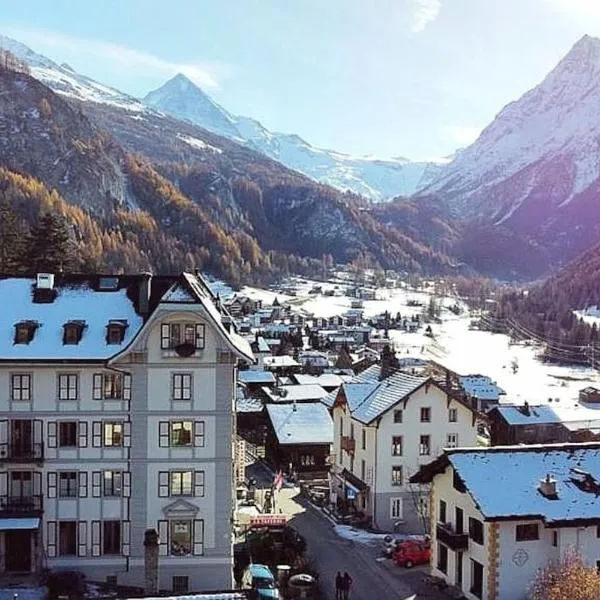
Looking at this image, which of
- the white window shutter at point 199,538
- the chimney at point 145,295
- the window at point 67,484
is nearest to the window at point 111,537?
the window at point 67,484

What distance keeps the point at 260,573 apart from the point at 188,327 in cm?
1135

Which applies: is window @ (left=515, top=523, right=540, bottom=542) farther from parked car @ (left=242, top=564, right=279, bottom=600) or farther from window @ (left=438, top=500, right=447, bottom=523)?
parked car @ (left=242, top=564, right=279, bottom=600)

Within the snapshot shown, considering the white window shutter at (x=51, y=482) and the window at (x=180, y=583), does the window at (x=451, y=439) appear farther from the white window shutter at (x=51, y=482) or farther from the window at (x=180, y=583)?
the white window shutter at (x=51, y=482)

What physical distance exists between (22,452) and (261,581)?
38.7 feet

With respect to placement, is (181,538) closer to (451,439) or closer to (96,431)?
(96,431)

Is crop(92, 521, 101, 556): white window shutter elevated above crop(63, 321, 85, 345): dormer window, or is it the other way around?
crop(63, 321, 85, 345): dormer window

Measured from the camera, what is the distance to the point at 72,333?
133 feet

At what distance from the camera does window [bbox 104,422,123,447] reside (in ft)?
133

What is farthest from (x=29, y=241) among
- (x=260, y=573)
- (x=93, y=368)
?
(x=260, y=573)

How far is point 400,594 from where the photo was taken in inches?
1613

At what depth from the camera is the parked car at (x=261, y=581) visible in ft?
122

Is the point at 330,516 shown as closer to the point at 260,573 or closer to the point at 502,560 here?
the point at 260,573

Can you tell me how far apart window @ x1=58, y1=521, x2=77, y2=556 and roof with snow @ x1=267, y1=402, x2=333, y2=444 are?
32.2 meters

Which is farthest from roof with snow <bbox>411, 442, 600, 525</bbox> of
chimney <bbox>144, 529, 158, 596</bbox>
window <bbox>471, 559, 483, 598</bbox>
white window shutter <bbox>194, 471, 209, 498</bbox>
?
chimney <bbox>144, 529, 158, 596</bbox>
